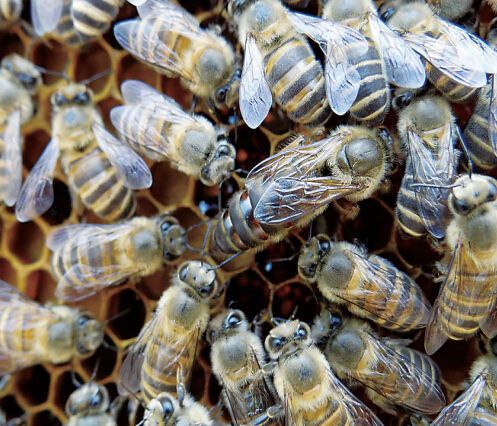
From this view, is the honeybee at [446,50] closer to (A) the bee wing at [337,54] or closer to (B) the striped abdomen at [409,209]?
(A) the bee wing at [337,54]

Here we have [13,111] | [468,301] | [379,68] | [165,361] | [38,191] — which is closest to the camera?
[468,301]

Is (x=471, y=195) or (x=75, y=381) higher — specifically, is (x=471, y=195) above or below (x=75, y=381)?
above

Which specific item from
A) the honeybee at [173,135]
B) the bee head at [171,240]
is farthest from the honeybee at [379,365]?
the honeybee at [173,135]

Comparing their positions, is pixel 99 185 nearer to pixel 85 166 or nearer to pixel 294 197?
pixel 85 166

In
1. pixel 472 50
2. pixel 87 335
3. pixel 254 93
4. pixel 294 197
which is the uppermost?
pixel 472 50

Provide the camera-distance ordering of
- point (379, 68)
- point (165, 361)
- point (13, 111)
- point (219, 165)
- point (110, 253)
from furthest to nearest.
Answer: point (13, 111) < point (110, 253) < point (219, 165) < point (165, 361) < point (379, 68)

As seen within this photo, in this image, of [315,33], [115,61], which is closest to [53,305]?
[115,61]

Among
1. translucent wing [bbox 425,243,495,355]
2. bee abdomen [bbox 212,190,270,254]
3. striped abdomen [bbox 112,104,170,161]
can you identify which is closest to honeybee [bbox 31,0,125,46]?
striped abdomen [bbox 112,104,170,161]

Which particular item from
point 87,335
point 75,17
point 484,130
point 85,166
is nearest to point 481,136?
point 484,130

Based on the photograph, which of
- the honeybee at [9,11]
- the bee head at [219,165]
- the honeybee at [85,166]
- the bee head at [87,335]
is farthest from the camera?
the honeybee at [9,11]
